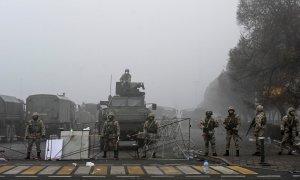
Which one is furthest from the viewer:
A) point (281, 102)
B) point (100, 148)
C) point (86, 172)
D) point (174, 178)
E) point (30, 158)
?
→ point (281, 102)

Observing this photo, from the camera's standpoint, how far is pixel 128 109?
27344mm

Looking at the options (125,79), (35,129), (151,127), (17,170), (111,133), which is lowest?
(17,170)

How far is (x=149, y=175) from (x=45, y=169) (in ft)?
11.3

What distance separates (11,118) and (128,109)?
13290 millimetres

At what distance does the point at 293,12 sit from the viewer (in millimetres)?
38000

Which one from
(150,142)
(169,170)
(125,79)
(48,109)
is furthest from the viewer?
(48,109)

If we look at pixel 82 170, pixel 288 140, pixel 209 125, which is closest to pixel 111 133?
pixel 209 125

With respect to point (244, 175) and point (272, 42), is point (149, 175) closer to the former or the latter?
point (244, 175)

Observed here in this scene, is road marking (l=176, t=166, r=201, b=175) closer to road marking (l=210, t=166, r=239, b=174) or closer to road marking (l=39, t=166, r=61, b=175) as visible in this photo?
road marking (l=210, t=166, r=239, b=174)

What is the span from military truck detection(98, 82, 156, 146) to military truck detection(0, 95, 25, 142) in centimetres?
845

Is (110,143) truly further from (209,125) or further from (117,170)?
(117,170)

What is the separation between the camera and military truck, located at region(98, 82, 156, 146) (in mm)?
26438

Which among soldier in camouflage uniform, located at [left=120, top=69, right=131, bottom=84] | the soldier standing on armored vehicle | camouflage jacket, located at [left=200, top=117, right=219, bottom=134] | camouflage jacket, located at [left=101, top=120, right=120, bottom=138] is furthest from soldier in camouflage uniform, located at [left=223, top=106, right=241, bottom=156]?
soldier in camouflage uniform, located at [left=120, top=69, right=131, bottom=84]

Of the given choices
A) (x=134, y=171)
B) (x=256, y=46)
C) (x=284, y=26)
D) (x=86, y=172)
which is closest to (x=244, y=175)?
(x=134, y=171)
